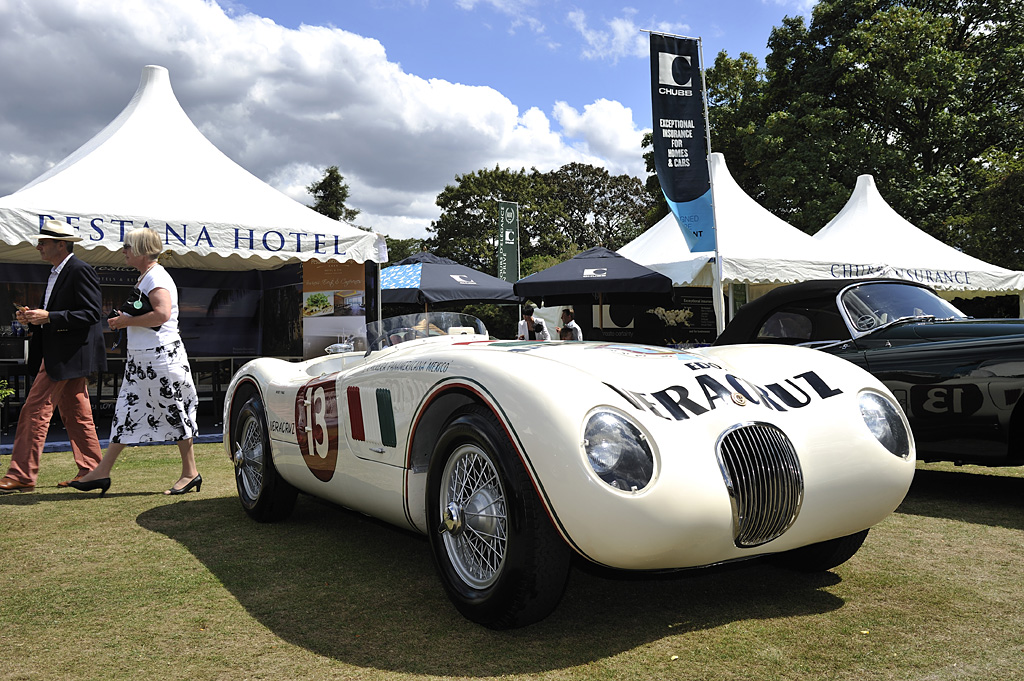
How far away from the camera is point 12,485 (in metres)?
5.80

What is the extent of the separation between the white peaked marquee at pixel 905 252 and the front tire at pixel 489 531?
13.4m

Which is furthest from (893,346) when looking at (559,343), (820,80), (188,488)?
(820,80)

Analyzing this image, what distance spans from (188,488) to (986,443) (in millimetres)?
5389

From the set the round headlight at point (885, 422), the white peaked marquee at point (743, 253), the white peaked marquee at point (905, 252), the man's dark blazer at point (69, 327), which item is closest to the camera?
the round headlight at point (885, 422)

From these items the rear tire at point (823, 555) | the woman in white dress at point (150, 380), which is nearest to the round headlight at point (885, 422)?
the rear tire at point (823, 555)

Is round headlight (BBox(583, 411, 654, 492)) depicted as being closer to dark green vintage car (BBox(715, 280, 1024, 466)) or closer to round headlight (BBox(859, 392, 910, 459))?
round headlight (BBox(859, 392, 910, 459))

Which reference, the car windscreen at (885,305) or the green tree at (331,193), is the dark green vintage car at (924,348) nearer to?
the car windscreen at (885,305)

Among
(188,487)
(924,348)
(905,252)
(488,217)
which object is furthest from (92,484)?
(488,217)

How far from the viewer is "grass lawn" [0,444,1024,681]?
2.53m

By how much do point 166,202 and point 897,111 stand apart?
2629 cm

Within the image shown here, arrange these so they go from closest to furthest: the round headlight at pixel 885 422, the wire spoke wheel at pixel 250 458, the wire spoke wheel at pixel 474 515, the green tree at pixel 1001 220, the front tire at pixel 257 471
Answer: the wire spoke wheel at pixel 474 515 < the round headlight at pixel 885 422 < the front tire at pixel 257 471 < the wire spoke wheel at pixel 250 458 < the green tree at pixel 1001 220

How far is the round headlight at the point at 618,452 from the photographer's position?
2.49m

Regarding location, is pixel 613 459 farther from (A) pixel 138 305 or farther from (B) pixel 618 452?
(A) pixel 138 305

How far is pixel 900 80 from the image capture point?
26156 mm
